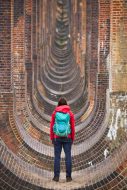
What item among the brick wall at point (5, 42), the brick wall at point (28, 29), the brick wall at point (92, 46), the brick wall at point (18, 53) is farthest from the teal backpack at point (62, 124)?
the brick wall at point (28, 29)

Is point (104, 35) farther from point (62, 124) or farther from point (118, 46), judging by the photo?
point (62, 124)

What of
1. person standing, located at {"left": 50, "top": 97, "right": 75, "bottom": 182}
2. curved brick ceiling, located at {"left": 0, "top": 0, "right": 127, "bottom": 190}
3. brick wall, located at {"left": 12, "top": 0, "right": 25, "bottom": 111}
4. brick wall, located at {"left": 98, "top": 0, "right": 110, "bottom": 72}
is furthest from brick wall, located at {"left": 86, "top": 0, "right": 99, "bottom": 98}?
person standing, located at {"left": 50, "top": 97, "right": 75, "bottom": 182}

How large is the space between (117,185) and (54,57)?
17.8 meters

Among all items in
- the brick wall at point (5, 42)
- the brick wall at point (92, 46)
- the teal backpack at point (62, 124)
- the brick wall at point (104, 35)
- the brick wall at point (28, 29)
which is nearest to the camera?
the teal backpack at point (62, 124)

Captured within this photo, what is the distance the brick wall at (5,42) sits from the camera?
11789 millimetres

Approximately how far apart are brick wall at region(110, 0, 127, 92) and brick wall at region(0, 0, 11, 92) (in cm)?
205

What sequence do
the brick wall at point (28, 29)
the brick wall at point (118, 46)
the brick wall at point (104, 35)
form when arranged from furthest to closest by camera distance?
the brick wall at point (28, 29)
the brick wall at point (104, 35)
the brick wall at point (118, 46)

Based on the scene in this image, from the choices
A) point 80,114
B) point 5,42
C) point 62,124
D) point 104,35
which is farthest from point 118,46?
point 80,114

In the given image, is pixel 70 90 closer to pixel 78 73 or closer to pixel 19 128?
pixel 78 73

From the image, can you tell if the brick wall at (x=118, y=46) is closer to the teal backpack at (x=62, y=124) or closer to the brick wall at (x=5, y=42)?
the brick wall at (x=5, y=42)

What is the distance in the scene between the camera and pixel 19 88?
13961mm

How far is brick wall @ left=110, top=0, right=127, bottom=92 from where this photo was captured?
11.9 m

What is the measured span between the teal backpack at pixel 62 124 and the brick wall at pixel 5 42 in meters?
3.16

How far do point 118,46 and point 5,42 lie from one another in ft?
7.36
